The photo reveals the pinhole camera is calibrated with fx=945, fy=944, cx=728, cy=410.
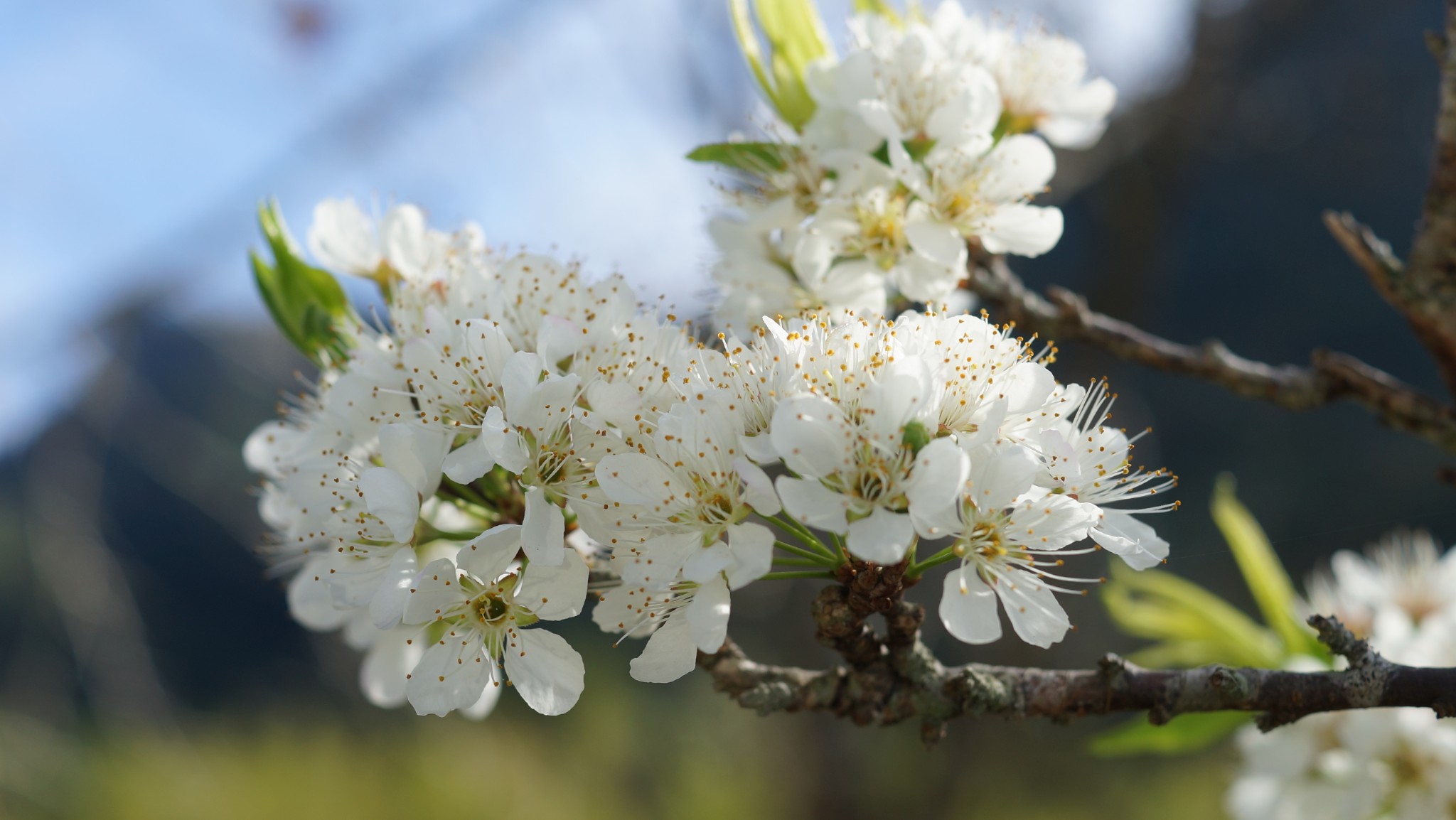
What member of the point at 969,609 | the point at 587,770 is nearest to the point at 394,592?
the point at 969,609

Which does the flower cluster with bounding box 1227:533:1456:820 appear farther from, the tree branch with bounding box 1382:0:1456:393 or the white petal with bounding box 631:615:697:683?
the white petal with bounding box 631:615:697:683

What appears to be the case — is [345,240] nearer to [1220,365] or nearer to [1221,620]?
[1220,365]

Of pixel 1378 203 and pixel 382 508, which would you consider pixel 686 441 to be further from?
Answer: pixel 1378 203

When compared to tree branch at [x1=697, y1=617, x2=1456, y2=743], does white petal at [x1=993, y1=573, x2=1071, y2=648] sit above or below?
above

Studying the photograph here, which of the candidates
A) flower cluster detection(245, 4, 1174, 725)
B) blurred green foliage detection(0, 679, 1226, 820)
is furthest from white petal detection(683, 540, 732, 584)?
blurred green foliage detection(0, 679, 1226, 820)

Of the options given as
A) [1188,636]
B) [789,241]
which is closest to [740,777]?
[1188,636]

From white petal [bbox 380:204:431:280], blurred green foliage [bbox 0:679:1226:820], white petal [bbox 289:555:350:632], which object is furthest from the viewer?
blurred green foliage [bbox 0:679:1226:820]
